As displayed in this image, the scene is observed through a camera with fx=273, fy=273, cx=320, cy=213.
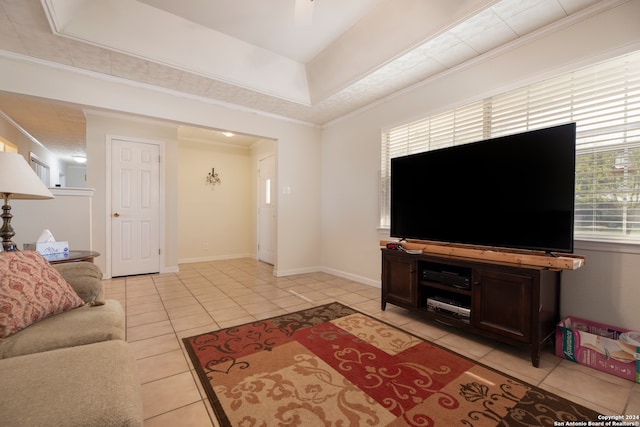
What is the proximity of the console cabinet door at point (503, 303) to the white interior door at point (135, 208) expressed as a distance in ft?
15.4

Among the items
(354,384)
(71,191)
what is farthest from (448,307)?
(71,191)

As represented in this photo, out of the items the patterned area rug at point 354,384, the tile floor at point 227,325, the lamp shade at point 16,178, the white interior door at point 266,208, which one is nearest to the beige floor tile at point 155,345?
the tile floor at point 227,325

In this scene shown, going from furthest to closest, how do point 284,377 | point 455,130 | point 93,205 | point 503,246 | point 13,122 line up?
point 13,122
point 93,205
point 455,130
point 503,246
point 284,377

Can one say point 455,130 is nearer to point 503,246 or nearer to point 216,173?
point 503,246

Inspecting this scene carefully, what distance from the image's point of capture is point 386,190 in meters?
3.71

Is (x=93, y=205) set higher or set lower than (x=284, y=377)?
higher

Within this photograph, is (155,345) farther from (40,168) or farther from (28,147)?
(40,168)

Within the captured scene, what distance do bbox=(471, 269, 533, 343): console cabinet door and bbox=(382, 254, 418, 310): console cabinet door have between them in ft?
1.78

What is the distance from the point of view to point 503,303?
202cm

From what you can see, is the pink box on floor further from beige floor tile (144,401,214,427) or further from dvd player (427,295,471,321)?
beige floor tile (144,401,214,427)

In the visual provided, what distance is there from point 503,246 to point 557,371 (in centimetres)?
87


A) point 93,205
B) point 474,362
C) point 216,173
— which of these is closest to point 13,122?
point 93,205

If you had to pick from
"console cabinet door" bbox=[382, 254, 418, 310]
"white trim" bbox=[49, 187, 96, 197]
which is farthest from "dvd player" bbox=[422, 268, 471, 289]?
"white trim" bbox=[49, 187, 96, 197]

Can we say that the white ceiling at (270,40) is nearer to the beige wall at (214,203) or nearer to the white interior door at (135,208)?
the white interior door at (135,208)
